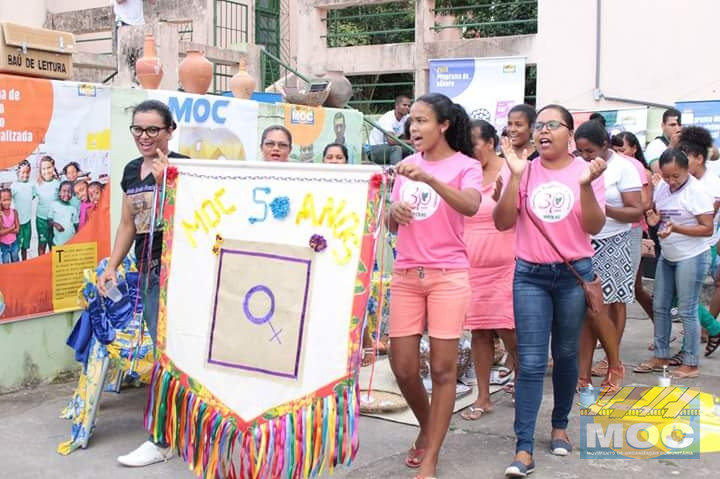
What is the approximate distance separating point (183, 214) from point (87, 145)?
7.15 ft

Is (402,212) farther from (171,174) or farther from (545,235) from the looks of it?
(171,174)

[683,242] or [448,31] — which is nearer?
[683,242]

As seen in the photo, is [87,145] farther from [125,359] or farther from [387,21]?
[387,21]

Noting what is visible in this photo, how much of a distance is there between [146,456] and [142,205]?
128 centimetres

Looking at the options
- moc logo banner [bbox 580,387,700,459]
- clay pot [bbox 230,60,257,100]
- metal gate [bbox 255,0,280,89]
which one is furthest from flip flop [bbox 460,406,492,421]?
metal gate [bbox 255,0,280,89]

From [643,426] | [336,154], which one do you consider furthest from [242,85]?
[643,426]

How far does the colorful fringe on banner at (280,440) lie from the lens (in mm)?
3535

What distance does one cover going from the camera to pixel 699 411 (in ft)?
16.9

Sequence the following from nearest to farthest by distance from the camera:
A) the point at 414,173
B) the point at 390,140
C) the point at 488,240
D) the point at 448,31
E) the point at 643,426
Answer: the point at 414,173 < the point at 643,426 < the point at 488,240 < the point at 390,140 < the point at 448,31

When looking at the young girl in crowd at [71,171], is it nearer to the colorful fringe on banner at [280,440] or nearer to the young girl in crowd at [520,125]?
the colorful fringe on banner at [280,440]

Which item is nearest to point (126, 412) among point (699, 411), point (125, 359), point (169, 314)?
point (125, 359)

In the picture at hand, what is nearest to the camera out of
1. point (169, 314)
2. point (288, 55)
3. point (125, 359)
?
point (169, 314)

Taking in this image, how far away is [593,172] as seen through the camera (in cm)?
401

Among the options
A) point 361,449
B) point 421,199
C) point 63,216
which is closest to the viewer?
point 421,199
